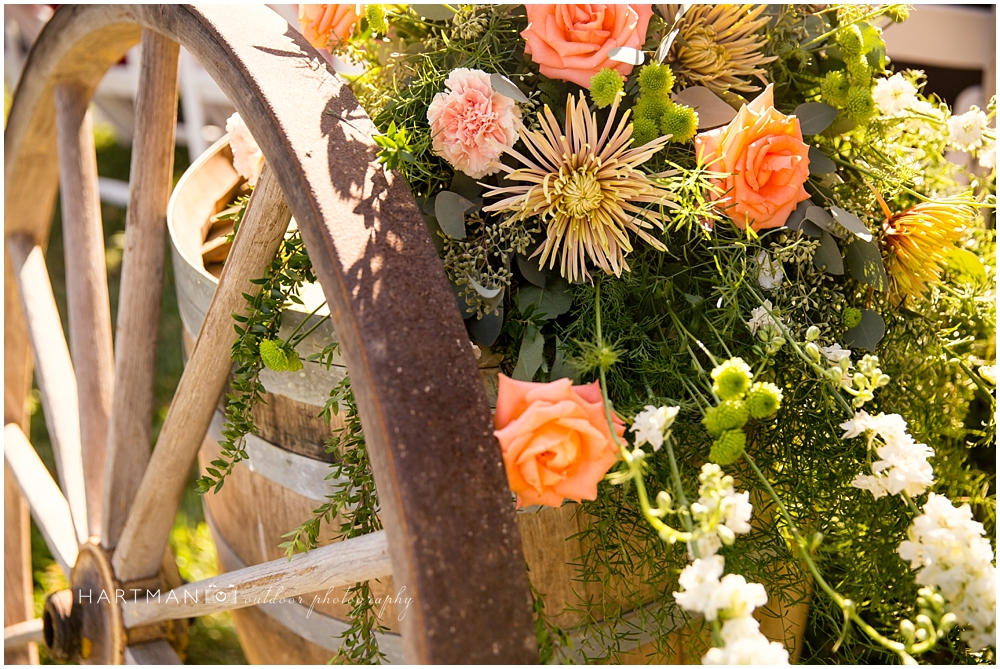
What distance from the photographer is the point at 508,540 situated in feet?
1.46

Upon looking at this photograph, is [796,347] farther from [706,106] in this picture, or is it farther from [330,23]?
[330,23]

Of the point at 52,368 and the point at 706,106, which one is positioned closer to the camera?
the point at 706,106

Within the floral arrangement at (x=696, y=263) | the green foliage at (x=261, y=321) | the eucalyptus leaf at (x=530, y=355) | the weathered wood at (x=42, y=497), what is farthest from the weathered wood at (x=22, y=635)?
the eucalyptus leaf at (x=530, y=355)

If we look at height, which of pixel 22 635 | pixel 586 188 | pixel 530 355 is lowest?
pixel 22 635

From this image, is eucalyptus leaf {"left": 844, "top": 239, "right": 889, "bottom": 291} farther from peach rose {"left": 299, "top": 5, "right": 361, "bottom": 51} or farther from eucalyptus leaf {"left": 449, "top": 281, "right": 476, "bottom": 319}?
peach rose {"left": 299, "top": 5, "right": 361, "bottom": 51}

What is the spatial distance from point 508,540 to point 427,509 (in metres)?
0.05

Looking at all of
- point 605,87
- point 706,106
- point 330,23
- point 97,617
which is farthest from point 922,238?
point 97,617

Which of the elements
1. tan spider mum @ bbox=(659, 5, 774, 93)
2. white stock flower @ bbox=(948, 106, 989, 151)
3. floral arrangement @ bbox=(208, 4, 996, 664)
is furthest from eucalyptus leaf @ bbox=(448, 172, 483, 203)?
white stock flower @ bbox=(948, 106, 989, 151)

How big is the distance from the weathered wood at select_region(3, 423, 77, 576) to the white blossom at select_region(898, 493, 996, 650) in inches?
37.3

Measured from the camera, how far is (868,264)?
26.2 inches

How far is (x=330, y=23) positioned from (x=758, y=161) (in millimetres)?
400

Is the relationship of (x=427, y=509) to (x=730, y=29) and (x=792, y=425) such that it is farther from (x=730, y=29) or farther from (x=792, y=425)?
(x=730, y=29)

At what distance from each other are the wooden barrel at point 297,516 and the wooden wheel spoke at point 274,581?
0.03 metres

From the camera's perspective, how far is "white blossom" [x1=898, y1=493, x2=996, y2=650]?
44cm
